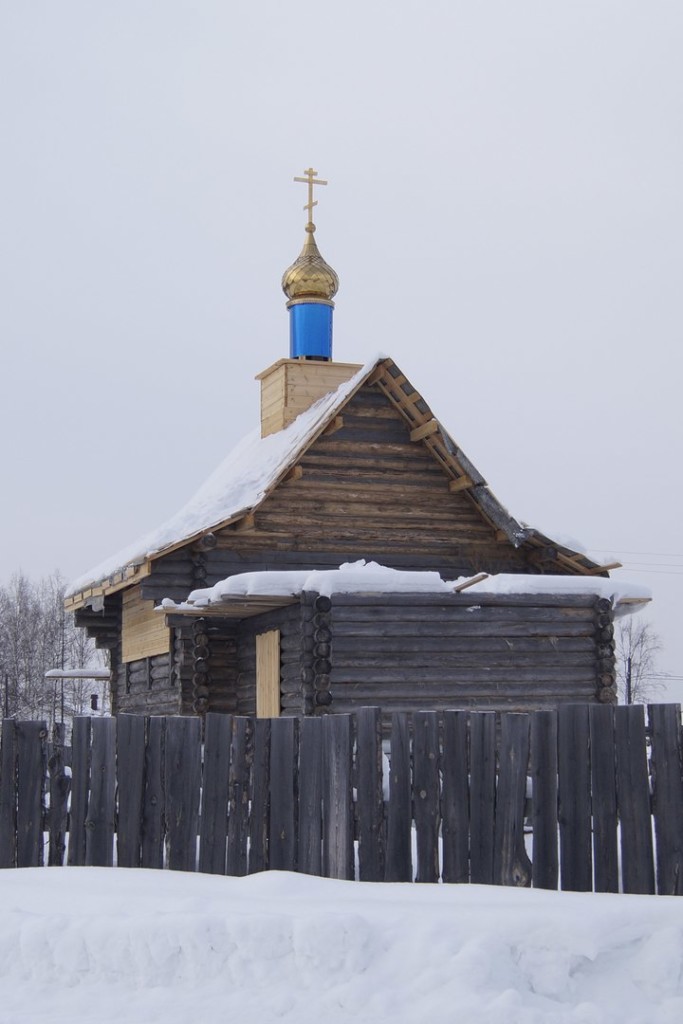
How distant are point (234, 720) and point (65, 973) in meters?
2.64

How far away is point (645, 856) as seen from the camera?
26.6ft

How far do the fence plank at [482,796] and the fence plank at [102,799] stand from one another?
9.59 ft

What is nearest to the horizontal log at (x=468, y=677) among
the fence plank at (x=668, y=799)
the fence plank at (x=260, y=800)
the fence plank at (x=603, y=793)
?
the fence plank at (x=260, y=800)

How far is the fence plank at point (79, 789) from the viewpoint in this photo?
33.0 feet

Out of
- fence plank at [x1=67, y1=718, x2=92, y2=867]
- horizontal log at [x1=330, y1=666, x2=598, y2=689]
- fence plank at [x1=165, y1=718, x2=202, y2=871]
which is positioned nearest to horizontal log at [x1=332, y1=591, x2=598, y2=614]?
horizontal log at [x1=330, y1=666, x2=598, y2=689]

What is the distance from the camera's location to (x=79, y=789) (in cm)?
1013

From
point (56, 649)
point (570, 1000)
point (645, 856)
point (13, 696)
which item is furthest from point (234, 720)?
point (56, 649)

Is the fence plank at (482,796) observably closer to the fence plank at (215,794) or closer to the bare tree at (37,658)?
the fence plank at (215,794)

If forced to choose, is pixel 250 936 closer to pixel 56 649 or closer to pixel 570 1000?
pixel 570 1000

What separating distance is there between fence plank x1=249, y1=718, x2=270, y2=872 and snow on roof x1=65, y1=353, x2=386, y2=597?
8.65 metres

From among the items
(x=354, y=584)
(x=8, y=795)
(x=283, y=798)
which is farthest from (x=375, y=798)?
(x=354, y=584)

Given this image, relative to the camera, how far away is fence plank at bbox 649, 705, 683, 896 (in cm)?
802

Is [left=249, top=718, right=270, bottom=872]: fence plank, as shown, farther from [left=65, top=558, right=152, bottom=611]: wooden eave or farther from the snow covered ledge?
[left=65, top=558, right=152, bottom=611]: wooden eave

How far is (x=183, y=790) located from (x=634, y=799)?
325 centimetres
